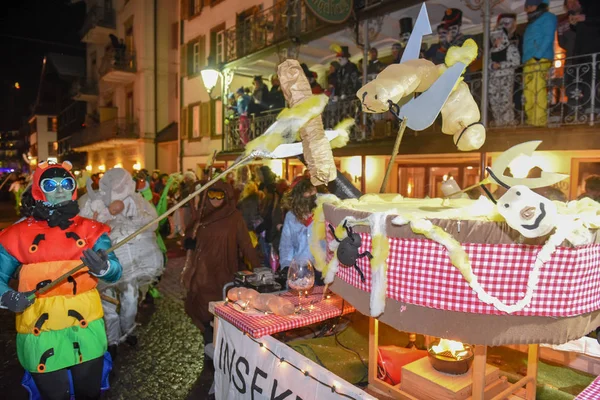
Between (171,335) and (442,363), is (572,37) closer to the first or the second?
(442,363)

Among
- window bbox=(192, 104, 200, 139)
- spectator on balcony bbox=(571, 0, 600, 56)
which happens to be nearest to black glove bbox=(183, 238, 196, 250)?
spectator on balcony bbox=(571, 0, 600, 56)

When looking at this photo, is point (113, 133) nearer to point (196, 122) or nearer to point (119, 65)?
point (119, 65)

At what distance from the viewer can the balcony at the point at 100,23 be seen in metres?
26.6

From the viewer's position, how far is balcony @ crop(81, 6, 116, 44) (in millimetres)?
26625

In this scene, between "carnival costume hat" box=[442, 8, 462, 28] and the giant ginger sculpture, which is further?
"carnival costume hat" box=[442, 8, 462, 28]

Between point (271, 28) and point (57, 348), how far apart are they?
40.5 feet

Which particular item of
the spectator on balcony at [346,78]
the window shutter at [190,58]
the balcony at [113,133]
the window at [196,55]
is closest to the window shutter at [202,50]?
the window at [196,55]

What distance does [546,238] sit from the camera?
1339mm

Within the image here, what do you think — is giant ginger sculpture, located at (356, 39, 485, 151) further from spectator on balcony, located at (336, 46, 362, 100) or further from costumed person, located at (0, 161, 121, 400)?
spectator on balcony, located at (336, 46, 362, 100)

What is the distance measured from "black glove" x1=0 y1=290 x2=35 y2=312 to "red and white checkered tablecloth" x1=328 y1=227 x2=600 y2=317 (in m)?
2.45

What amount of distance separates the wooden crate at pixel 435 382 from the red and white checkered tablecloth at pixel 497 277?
120cm

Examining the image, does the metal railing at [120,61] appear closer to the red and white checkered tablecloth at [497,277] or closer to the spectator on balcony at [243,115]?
the spectator on balcony at [243,115]

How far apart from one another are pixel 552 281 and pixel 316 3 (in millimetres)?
9986

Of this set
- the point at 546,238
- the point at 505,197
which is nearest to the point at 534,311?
the point at 546,238
